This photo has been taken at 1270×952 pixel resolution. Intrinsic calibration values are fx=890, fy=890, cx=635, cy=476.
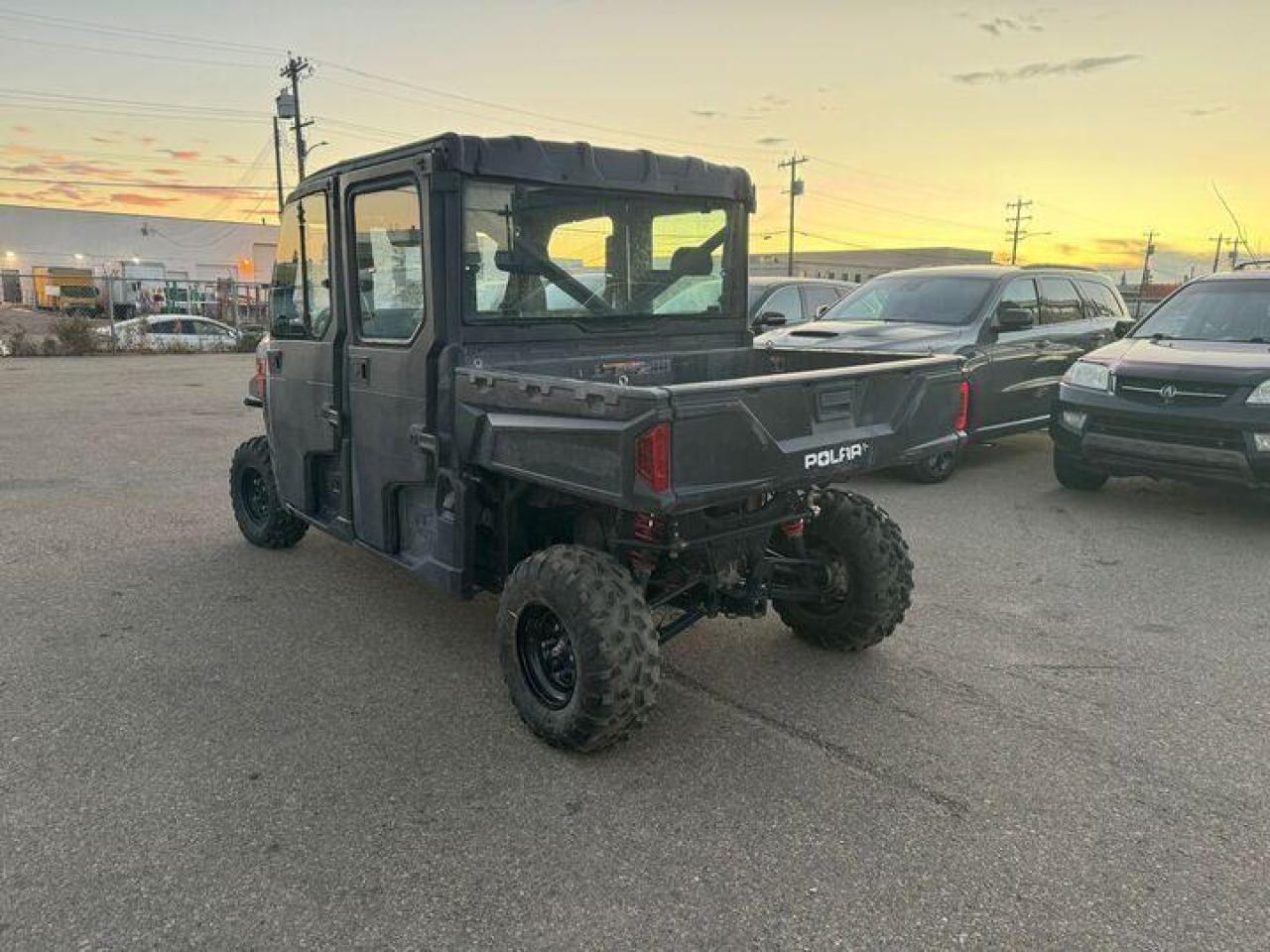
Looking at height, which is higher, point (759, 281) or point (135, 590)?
point (759, 281)

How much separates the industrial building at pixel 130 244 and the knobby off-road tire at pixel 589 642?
178ft

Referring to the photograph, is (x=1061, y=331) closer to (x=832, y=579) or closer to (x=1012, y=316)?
(x=1012, y=316)

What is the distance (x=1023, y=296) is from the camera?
8.44 m

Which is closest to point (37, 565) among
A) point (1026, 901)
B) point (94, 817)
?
point (94, 817)

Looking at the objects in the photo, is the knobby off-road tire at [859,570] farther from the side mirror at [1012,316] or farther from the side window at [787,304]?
the side window at [787,304]

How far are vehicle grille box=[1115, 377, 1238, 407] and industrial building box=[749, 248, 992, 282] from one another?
5763cm

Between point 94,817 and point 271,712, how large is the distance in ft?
2.61

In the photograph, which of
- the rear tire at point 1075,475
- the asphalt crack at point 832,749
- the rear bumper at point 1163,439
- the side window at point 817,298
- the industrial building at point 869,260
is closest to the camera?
the asphalt crack at point 832,749

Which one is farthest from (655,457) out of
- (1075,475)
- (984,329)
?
(984,329)

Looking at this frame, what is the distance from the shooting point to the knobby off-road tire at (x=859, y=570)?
396cm

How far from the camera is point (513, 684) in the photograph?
3.47 metres

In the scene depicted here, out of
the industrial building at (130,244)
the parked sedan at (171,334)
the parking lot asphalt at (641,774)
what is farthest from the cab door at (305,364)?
the industrial building at (130,244)

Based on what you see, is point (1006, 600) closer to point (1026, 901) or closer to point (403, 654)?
point (1026, 901)

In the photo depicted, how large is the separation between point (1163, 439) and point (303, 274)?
19.5ft
